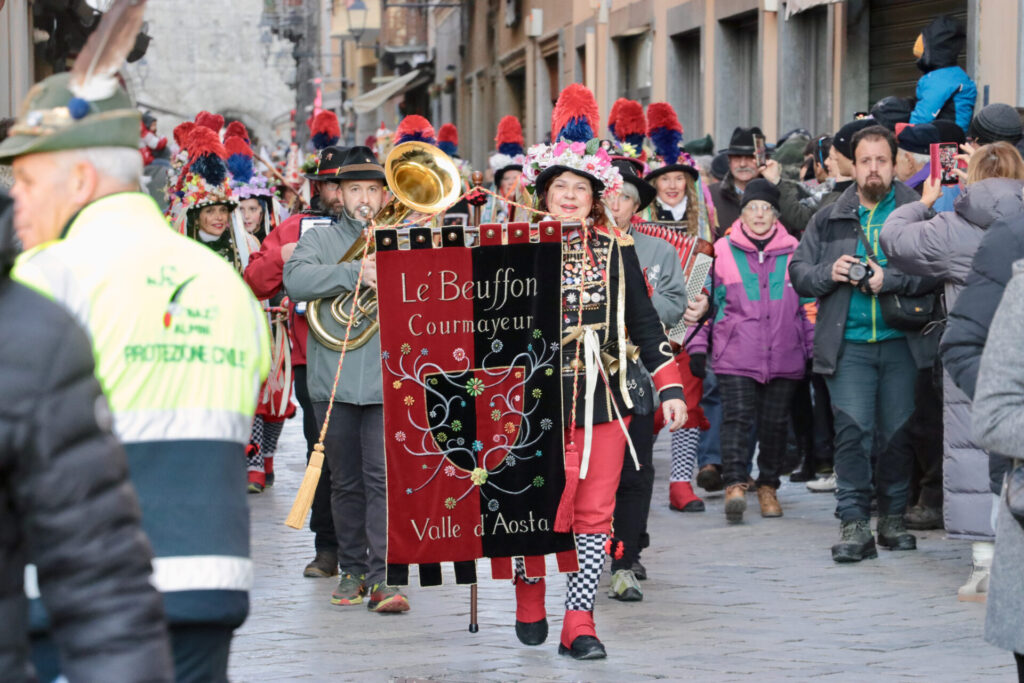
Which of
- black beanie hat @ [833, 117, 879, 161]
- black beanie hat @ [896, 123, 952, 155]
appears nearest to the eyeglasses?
black beanie hat @ [833, 117, 879, 161]

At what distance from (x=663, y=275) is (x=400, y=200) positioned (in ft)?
5.27

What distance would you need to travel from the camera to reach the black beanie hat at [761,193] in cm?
998

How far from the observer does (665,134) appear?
1188cm

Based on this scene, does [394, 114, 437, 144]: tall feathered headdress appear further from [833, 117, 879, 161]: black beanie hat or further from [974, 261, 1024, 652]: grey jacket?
[974, 261, 1024, 652]: grey jacket

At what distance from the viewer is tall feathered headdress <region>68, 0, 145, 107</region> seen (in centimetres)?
312

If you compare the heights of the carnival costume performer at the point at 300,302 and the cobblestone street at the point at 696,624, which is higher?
the carnival costume performer at the point at 300,302

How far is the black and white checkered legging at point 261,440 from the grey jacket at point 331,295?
3.34 metres

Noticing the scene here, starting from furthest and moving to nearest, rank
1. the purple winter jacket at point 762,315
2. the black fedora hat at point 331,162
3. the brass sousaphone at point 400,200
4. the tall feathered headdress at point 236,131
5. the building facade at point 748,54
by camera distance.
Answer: the building facade at point 748,54 < the tall feathered headdress at point 236,131 < the purple winter jacket at point 762,315 < the black fedora hat at point 331,162 < the brass sousaphone at point 400,200

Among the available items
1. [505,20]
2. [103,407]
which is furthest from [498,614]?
[505,20]

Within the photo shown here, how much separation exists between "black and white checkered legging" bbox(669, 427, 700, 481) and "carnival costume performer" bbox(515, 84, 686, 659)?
3352 millimetres

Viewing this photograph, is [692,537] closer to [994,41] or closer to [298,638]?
[298,638]

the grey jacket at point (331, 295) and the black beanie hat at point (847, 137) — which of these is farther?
the black beanie hat at point (847, 137)

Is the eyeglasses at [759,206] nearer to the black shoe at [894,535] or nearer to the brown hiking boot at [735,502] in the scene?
the brown hiking boot at [735,502]

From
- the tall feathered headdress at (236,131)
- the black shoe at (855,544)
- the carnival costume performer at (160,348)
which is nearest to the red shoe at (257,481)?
the tall feathered headdress at (236,131)
